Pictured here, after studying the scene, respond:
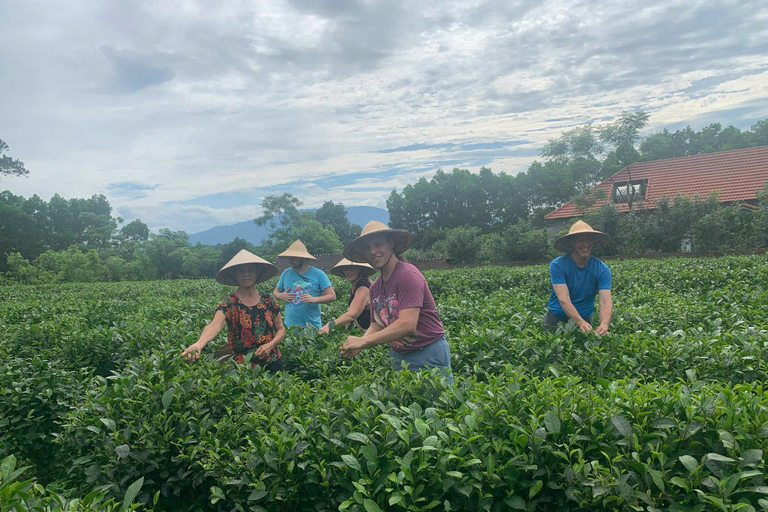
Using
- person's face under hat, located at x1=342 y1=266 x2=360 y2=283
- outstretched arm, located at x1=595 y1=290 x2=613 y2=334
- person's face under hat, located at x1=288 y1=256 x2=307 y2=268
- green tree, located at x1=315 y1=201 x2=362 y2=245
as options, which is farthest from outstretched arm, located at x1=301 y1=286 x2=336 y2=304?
green tree, located at x1=315 y1=201 x2=362 y2=245

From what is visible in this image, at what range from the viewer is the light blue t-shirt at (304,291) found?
18.5ft

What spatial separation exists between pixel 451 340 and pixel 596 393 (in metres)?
2.26

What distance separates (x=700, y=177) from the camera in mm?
25891

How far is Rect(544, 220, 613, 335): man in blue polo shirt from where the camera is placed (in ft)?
14.6

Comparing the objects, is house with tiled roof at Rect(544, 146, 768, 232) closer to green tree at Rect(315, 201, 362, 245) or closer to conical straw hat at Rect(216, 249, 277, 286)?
conical straw hat at Rect(216, 249, 277, 286)

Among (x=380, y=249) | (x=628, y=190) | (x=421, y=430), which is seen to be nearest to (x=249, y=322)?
(x=380, y=249)

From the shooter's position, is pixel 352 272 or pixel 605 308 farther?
pixel 352 272

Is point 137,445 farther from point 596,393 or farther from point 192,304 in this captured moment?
point 192,304

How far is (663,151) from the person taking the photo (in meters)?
37.7

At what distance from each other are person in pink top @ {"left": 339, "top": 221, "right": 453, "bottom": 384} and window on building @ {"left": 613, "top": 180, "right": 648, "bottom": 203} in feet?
82.6

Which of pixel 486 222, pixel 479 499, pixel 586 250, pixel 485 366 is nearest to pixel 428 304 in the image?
pixel 485 366

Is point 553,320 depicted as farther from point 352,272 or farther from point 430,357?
point 352,272

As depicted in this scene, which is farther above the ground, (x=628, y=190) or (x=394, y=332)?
(x=394, y=332)

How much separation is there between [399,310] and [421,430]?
115 centimetres
